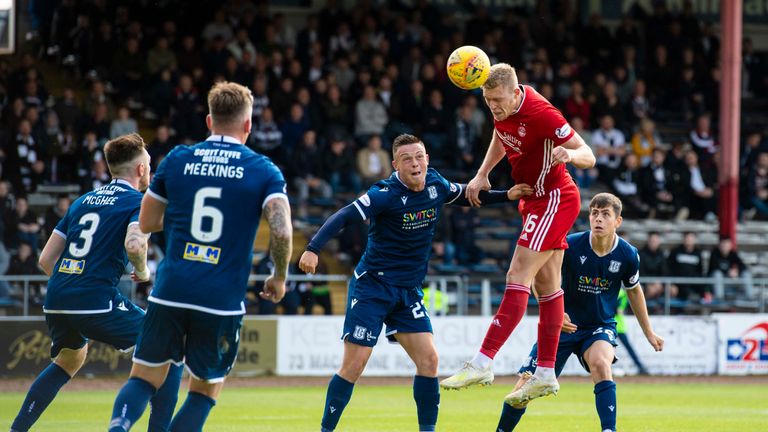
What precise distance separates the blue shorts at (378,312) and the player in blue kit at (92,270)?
167 centimetres

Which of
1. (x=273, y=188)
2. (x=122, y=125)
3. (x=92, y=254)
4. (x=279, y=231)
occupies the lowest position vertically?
(x=92, y=254)

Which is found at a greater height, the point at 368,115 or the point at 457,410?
the point at 368,115

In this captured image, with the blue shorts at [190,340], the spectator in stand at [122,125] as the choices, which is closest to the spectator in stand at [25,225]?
the spectator in stand at [122,125]

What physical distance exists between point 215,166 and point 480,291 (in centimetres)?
1366

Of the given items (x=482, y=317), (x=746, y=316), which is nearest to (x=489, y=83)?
(x=482, y=317)

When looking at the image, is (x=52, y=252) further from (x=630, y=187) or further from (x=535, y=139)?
(x=630, y=187)

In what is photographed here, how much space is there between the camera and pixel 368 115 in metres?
23.2

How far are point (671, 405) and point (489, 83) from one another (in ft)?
25.2

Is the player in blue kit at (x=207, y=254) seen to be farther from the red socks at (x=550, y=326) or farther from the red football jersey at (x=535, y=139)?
Result: the red socks at (x=550, y=326)

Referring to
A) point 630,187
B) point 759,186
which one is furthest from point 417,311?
point 759,186

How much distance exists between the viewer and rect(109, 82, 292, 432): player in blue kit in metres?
7.00

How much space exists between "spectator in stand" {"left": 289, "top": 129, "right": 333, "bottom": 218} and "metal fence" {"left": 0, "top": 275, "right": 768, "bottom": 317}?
2.53m

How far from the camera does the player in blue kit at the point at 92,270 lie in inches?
340

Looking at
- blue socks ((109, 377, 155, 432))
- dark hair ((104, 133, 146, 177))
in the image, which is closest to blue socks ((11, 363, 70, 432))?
dark hair ((104, 133, 146, 177))
